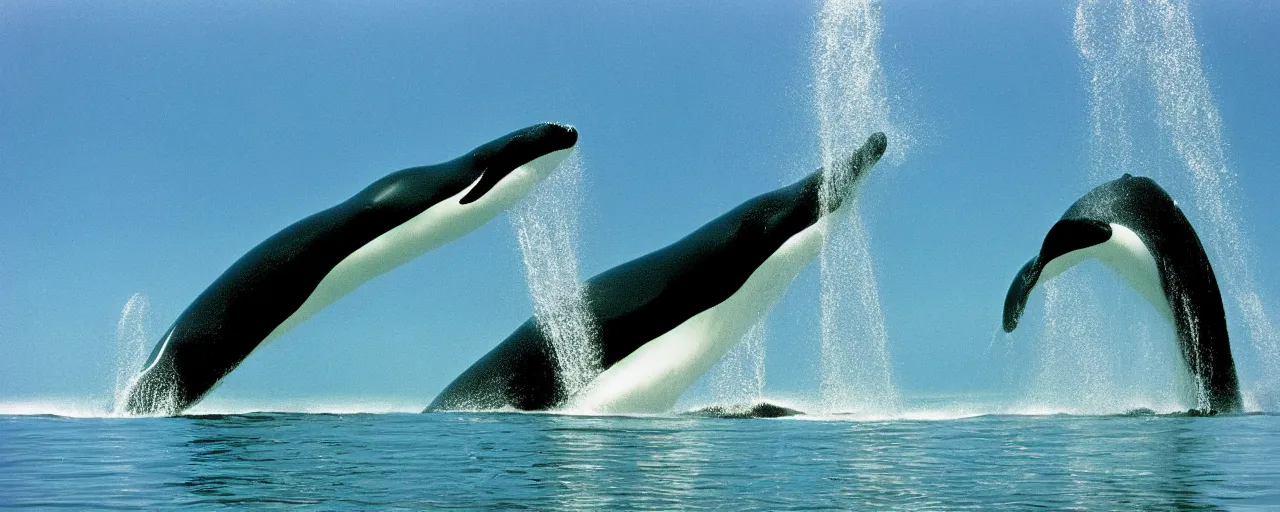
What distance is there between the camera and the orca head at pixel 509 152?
20.4 meters

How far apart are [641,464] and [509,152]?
420 inches

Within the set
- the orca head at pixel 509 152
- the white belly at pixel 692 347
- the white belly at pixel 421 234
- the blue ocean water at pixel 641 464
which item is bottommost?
the blue ocean water at pixel 641 464

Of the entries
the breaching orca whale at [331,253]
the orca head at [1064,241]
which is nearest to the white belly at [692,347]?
the breaching orca whale at [331,253]

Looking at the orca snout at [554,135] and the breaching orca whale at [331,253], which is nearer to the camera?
the breaching orca whale at [331,253]

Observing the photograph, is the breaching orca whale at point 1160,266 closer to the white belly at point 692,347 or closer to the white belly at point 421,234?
the white belly at point 692,347

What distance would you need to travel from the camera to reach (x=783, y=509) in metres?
8.52

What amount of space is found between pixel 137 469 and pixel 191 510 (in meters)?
2.97

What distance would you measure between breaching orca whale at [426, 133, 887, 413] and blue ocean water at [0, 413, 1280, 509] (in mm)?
2132

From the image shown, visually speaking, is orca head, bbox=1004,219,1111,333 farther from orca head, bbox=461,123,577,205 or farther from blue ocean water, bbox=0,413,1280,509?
orca head, bbox=461,123,577,205

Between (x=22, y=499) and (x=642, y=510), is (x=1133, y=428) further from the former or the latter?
(x=22, y=499)

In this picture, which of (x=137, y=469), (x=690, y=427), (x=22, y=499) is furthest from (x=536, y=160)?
(x=22, y=499)

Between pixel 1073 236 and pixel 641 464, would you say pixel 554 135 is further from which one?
pixel 641 464

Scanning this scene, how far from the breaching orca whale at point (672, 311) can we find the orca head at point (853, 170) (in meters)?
0.02

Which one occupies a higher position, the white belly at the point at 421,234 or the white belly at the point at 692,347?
the white belly at the point at 421,234
